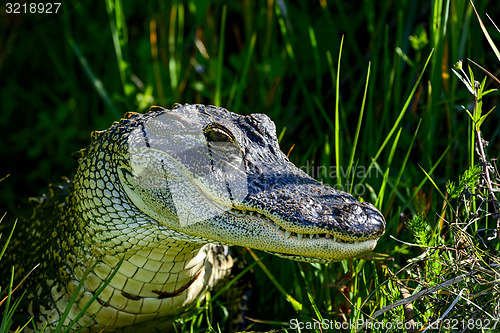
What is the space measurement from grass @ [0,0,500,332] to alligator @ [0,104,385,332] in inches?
11.4

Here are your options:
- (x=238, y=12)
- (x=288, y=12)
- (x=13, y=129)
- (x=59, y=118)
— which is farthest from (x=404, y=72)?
(x=13, y=129)

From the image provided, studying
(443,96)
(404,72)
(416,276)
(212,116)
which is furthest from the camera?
(404,72)

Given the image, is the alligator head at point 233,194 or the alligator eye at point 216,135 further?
the alligator eye at point 216,135

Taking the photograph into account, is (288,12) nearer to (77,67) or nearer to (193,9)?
(193,9)

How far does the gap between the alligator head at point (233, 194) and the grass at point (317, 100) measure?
0.29 m

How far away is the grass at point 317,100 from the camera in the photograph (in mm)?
2277

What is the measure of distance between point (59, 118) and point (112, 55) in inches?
25.1

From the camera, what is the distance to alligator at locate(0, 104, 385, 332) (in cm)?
188

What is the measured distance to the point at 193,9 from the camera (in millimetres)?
3910
